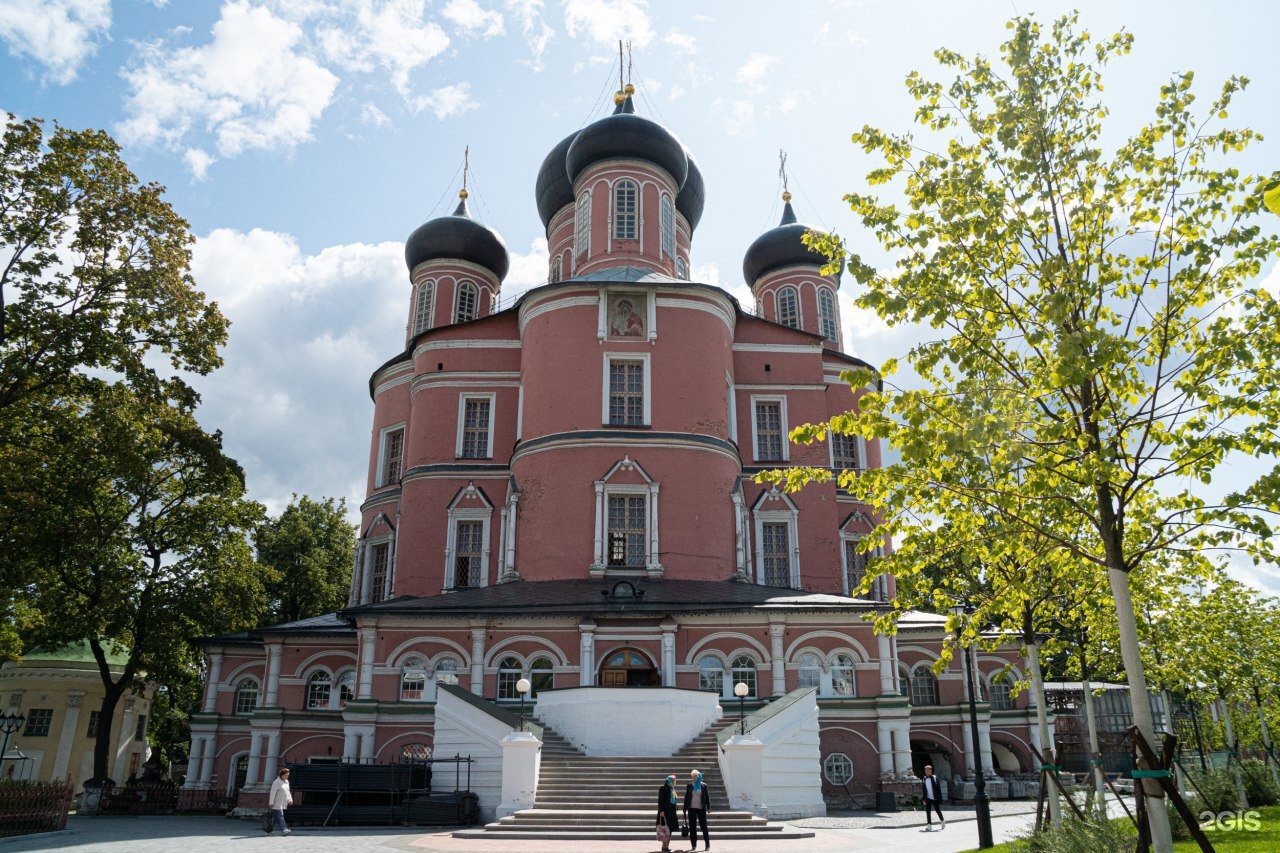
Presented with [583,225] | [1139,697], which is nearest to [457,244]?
[583,225]

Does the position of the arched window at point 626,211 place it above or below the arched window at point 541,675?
above

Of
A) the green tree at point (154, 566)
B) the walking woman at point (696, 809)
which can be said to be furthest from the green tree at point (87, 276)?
the walking woman at point (696, 809)

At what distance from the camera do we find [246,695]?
2983 cm

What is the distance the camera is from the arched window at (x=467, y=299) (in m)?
37.6

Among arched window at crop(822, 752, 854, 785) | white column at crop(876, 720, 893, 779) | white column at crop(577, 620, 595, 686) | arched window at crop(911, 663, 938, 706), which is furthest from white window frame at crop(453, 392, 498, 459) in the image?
arched window at crop(911, 663, 938, 706)

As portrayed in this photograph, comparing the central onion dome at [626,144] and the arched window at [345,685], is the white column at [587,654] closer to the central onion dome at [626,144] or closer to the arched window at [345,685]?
the arched window at [345,685]

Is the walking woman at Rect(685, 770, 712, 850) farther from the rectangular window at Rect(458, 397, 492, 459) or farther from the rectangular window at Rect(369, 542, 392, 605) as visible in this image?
the rectangular window at Rect(369, 542, 392, 605)

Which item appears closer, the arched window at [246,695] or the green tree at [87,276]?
the green tree at [87,276]

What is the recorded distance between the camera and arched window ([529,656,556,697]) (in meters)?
23.3

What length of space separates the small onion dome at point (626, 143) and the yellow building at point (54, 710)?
26.9 meters

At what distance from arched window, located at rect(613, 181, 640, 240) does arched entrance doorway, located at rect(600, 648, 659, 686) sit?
48.2 ft

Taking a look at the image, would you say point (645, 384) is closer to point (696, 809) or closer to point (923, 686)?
point (923, 686)

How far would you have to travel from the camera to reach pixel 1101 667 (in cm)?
2133

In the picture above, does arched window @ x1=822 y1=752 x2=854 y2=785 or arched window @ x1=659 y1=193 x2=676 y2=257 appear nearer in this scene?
arched window @ x1=822 y1=752 x2=854 y2=785
